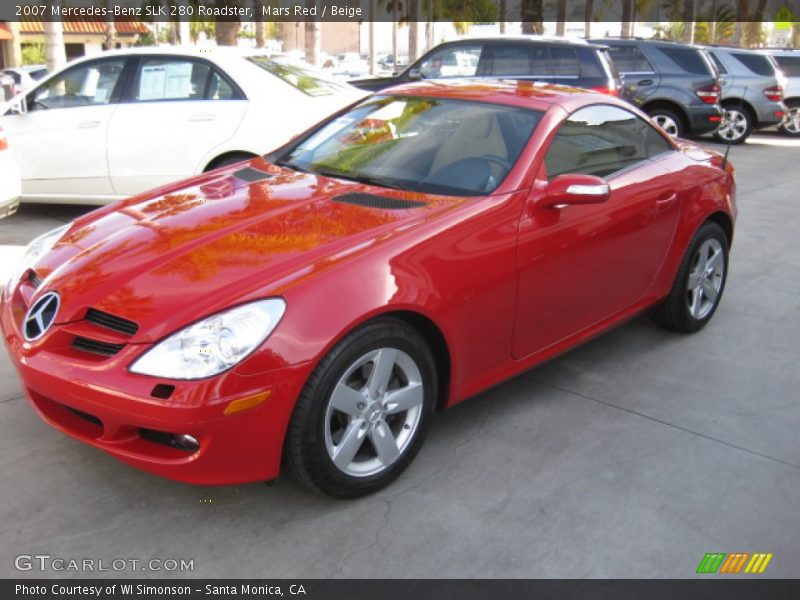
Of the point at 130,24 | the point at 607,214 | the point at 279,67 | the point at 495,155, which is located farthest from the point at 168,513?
the point at 130,24

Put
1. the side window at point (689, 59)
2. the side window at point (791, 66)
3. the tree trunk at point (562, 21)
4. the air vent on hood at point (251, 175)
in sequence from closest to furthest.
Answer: the air vent on hood at point (251, 175) → the side window at point (689, 59) → the side window at point (791, 66) → the tree trunk at point (562, 21)

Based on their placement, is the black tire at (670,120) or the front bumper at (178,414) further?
the black tire at (670,120)

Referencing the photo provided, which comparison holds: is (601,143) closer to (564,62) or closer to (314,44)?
(564,62)

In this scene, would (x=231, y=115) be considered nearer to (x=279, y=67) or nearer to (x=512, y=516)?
(x=279, y=67)

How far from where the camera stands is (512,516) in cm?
318

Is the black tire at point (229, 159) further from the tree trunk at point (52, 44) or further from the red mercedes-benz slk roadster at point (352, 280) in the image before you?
the tree trunk at point (52, 44)

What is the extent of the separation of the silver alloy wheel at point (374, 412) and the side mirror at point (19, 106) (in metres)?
5.50

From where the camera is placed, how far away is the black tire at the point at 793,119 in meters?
16.8

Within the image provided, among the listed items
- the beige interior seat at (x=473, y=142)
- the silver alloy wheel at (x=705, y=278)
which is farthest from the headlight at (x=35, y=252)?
the silver alloy wheel at (x=705, y=278)

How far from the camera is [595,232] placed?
403 cm

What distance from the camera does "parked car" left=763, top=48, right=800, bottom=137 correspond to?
16391mm

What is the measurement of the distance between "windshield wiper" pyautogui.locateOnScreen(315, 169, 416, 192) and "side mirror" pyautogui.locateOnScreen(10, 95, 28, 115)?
14.2ft

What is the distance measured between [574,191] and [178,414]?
1.94 metres
